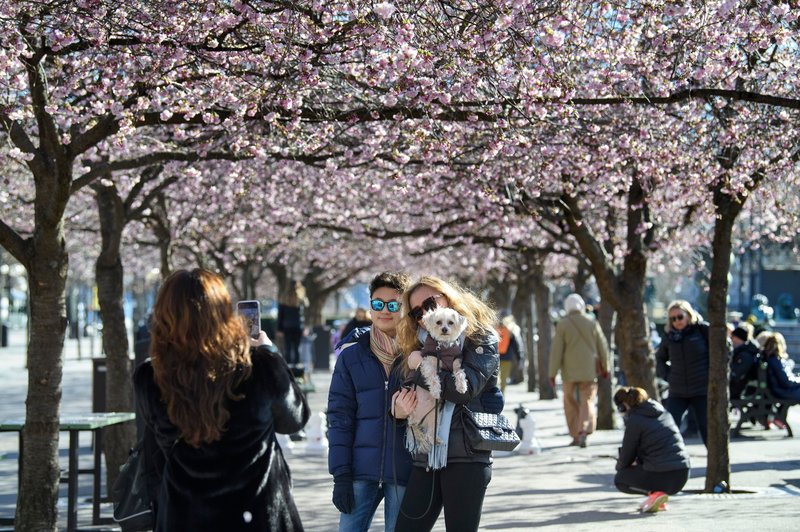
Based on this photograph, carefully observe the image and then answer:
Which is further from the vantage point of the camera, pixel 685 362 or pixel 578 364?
pixel 578 364

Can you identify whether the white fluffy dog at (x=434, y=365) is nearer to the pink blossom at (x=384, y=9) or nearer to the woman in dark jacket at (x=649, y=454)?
the pink blossom at (x=384, y=9)

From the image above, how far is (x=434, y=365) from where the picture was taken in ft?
19.8

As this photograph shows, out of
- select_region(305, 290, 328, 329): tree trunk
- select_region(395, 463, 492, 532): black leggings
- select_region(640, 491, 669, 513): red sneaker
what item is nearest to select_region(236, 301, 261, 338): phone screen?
select_region(395, 463, 492, 532): black leggings

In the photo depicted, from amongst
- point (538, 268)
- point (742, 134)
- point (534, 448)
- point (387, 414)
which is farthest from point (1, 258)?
point (387, 414)

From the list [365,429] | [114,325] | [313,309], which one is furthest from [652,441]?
[313,309]

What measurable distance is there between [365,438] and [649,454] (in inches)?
198

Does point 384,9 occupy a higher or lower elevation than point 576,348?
higher

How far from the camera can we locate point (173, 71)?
9.49m

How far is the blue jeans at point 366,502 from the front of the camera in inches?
246

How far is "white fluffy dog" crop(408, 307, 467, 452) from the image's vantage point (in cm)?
595

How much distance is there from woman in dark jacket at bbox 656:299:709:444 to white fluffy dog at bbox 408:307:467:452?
8.45 metres

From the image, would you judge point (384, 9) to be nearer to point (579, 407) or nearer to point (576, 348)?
point (579, 407)

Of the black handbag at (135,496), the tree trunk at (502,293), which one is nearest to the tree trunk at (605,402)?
the black handbag at (135,496)

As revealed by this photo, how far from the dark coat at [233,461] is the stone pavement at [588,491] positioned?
5471 millimetres
